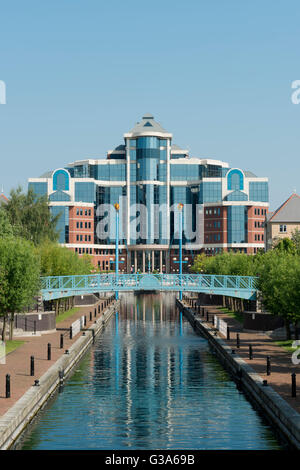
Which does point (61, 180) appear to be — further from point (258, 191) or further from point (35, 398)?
point (35, 398)

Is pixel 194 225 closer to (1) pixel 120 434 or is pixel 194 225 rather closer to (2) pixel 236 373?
(2) pixel 236 373

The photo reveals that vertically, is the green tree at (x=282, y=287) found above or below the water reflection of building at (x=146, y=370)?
above

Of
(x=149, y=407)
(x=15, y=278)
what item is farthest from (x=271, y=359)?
(x=15, y=278)

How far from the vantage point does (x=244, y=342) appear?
50.8 m

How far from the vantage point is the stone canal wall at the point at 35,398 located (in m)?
25.6

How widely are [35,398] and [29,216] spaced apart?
59.8m

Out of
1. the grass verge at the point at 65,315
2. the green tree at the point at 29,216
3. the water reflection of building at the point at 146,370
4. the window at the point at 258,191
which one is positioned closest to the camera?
the water reflection of building at the point at 146,370

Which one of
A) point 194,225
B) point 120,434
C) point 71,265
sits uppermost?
point 194,225

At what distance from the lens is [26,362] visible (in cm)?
4100

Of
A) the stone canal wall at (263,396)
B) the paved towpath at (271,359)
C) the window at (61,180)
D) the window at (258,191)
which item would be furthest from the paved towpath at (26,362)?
the window at (258,191)

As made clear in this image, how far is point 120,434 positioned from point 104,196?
153m

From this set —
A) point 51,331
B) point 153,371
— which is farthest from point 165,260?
point 153,371

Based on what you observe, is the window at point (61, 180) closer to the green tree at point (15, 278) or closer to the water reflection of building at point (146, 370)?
the water reflection of building at point (146, 370)

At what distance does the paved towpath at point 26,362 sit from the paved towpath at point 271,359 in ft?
39.4
